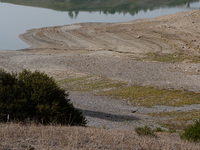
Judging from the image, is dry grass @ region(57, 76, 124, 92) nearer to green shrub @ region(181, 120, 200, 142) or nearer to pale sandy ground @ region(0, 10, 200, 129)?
pale sandy ground @ region(0, 10, 200, 129)

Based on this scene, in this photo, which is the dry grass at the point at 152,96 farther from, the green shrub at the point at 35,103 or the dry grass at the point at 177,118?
the green shrub at the point at 35,103

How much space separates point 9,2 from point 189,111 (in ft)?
346

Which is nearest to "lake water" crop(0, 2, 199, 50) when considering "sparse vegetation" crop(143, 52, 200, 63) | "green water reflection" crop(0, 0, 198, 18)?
"green water reflection" crop(0, 0, 198, 18)

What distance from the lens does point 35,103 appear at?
1298 centimetres

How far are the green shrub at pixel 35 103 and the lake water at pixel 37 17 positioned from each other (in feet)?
121

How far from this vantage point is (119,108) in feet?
71.2

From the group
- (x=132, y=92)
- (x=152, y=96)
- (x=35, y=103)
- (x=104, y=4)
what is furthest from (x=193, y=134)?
(x=104, y=4)

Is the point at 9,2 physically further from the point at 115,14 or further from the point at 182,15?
the point at 182,15

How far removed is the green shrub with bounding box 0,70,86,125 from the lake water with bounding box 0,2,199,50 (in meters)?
36.9

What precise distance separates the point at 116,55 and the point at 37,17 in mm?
50359

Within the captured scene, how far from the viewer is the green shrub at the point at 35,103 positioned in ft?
41.3

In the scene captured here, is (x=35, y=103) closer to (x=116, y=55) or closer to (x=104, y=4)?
(x=116, y=55)

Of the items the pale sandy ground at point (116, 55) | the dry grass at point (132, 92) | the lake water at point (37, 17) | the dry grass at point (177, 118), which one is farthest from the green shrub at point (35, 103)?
the lake water at point (37, 17)

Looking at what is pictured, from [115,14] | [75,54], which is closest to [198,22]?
[75,54]
